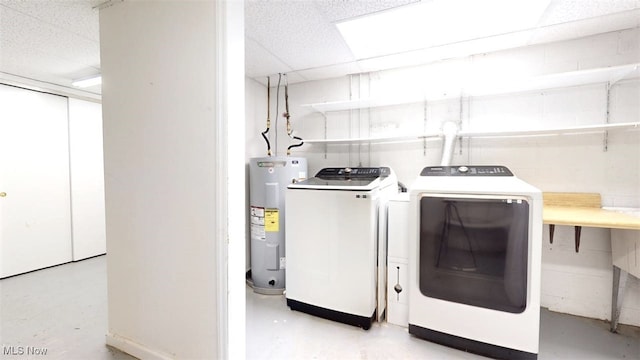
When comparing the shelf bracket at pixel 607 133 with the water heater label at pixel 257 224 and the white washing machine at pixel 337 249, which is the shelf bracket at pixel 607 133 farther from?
the water heater label at pixel 257 224

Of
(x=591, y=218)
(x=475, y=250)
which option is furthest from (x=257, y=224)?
(x=591, y=218)

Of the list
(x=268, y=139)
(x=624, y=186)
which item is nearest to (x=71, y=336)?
(x=268, y=139)

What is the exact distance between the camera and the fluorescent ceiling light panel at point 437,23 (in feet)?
5.97

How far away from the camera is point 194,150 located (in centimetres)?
147

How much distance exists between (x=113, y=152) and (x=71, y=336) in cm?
141

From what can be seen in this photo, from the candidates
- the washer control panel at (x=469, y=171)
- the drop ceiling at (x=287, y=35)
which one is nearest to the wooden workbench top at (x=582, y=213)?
the washer control panel at (x=469, y=171)

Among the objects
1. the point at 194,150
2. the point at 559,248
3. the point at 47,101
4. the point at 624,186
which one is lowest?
the point at 559,248

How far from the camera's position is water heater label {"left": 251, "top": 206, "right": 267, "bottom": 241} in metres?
2.80

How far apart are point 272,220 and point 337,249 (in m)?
0.85

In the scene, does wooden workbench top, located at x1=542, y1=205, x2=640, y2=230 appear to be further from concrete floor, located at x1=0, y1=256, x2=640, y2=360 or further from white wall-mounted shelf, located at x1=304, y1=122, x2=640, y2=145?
concrete floor, located at x1=0, y1=256, x2=640, y2=360

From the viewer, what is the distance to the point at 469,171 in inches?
90.4

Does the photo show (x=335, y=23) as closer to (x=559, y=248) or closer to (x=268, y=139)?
(x=268, y=139)

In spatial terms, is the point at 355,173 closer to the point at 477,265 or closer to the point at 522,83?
the point at 477,265

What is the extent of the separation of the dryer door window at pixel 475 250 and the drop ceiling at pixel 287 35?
1.34m
